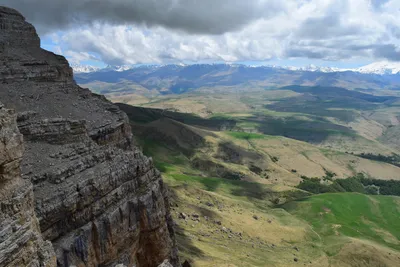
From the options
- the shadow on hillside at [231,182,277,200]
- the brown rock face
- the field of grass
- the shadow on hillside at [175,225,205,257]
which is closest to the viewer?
the brown rock face

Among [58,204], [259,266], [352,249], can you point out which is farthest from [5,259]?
[352,249]

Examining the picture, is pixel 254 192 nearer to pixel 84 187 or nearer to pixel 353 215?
pixel 353 215

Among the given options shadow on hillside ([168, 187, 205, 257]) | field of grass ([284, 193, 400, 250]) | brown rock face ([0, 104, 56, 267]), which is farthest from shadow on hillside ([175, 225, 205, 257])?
field of grass ([284, 193, 400, 250])

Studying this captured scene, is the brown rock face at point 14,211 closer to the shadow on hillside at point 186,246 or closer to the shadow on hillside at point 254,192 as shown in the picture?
the shadow on hillside at point 186,246

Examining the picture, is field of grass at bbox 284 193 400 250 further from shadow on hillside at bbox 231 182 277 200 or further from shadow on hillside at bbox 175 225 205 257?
shadow on hillside at bbox 175 225 205 257

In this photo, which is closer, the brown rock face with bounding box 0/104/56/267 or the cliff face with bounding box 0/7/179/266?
the brown rock face with bounding box 0/104/56/267

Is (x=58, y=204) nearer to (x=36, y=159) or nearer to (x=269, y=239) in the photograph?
(x=36, y=159)

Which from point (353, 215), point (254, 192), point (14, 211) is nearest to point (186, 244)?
point (14, 211)
